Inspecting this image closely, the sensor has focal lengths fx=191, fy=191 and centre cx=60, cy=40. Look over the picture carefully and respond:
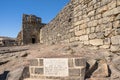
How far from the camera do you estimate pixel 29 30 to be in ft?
73.9

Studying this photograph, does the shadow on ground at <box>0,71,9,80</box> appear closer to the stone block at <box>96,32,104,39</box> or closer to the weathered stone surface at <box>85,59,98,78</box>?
the weathered stone surface at <box>85,59,98,78</box>

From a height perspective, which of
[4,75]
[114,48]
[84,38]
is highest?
[84,38]

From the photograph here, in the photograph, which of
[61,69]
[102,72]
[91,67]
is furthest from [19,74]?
[102,72]

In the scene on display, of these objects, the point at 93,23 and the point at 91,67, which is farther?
the point at 93,23

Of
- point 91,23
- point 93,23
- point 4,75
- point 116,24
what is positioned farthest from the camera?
point 91,23

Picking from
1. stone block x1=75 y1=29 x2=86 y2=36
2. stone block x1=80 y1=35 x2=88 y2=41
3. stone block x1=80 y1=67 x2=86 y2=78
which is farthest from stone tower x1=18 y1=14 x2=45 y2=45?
stone block x1=80 y1=67 x2=86 y2=78

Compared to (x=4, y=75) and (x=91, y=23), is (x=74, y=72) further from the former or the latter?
(x=91, y=23)

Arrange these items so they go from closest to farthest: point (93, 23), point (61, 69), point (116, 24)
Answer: point (61, 69) → point (116, 24) → point (93, 23)

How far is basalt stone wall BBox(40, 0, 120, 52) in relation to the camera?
5297mm

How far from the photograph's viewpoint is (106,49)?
18.2 ft

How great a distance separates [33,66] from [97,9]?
9.26ft

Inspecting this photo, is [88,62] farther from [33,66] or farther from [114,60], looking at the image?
[33,66]

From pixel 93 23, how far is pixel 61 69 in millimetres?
2461

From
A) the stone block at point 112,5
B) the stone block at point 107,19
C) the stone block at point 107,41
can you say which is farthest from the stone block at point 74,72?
the stone block at point 112,5
